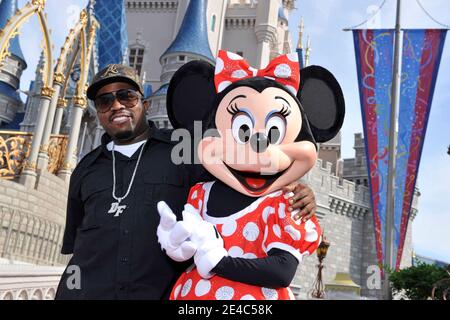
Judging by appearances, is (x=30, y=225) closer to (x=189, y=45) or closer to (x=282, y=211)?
(x=282, y=211)

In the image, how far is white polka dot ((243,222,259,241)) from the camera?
1835mm

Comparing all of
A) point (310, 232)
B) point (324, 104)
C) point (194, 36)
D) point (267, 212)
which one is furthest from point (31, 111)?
point (310, 232)

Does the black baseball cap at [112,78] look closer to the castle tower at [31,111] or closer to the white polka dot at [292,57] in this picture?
the white polka dot at [292,57]

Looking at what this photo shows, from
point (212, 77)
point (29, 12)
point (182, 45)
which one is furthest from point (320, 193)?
point (212, 77)

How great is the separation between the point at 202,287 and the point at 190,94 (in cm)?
97

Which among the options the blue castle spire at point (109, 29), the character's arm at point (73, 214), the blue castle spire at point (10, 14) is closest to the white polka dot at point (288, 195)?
the character's arm at point (73, 214)

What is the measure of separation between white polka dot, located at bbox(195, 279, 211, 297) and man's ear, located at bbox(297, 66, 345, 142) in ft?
2.96

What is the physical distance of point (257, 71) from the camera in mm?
2188

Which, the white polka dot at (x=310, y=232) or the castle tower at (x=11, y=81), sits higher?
the castle tower at (x=11, y=81)

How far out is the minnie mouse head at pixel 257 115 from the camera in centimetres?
195

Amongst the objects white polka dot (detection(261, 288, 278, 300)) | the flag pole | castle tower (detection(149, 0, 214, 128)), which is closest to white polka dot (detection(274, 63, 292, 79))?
white polka dot (detection(261, 288, 278, 300))

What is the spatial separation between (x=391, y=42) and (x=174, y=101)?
7.68 meters

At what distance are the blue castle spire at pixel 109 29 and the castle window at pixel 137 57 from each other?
7.40 meters
